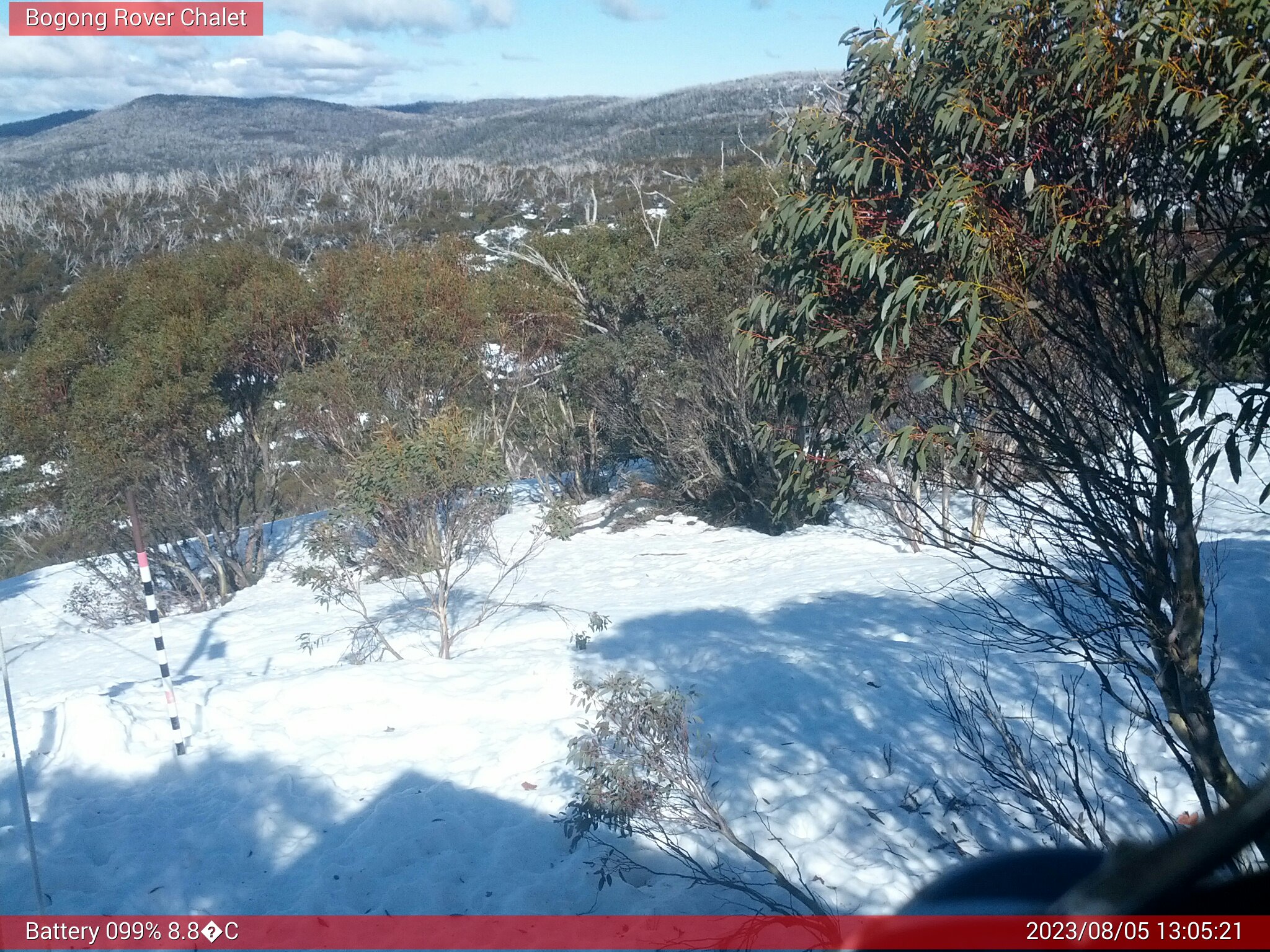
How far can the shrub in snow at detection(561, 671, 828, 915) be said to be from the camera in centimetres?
413

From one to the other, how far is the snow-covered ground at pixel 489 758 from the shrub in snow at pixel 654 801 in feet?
0.51

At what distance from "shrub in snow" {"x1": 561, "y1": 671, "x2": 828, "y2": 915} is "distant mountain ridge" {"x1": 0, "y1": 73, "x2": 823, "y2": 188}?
1754 cm

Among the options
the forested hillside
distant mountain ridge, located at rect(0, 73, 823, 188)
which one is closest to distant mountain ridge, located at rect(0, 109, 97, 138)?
distant mountain ridge, located at rect(0, 73, 823, 188)

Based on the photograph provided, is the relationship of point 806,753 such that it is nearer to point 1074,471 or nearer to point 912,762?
point 912,762

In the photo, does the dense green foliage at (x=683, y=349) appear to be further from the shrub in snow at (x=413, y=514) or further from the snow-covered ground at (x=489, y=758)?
the shrub in snow at (x=413, y=514)

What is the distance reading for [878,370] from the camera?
385cm

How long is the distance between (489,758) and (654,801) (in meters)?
1.84

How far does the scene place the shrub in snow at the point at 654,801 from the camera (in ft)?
13.5

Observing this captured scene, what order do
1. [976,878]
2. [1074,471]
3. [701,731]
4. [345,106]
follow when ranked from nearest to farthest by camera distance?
1. [976,878]
2. [1074,471]
3. [701,731]
4. [345,106]

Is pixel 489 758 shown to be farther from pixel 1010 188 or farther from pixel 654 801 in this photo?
pixel 1010 188

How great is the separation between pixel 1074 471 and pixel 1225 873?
6.89 feet

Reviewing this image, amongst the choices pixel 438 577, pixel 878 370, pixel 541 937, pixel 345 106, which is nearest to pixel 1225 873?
pixel 878 370

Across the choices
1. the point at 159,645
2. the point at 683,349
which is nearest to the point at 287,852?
the point at 159,645

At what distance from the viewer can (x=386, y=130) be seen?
63188 mm
